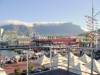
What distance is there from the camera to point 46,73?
374 inches

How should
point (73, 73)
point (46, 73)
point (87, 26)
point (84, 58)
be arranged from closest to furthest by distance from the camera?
point (46, 73) → point (73, 73) → point (84, 58) → point (87, 26)

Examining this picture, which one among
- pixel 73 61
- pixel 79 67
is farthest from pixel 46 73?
pixel 73 61

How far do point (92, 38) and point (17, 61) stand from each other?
67.0ft

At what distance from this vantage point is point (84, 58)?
67.3 feet

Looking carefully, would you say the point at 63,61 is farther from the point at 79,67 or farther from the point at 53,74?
the point at 53,74

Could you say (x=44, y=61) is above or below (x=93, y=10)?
below

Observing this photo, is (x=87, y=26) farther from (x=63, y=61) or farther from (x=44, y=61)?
(x=63, y=61)

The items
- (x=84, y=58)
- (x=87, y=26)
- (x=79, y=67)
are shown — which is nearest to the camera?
(x=79, y=67)

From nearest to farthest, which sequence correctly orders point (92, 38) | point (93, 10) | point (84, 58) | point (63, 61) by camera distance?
point (63, 61)
point (84, 58)
point (93, 10)
point (92, 38)

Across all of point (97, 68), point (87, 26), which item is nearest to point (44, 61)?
point (97, 68)

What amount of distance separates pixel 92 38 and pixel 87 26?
9682 millimetres

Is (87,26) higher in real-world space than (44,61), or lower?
higher

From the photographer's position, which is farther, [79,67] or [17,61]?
[17,61]

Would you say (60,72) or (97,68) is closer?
(60,72)
